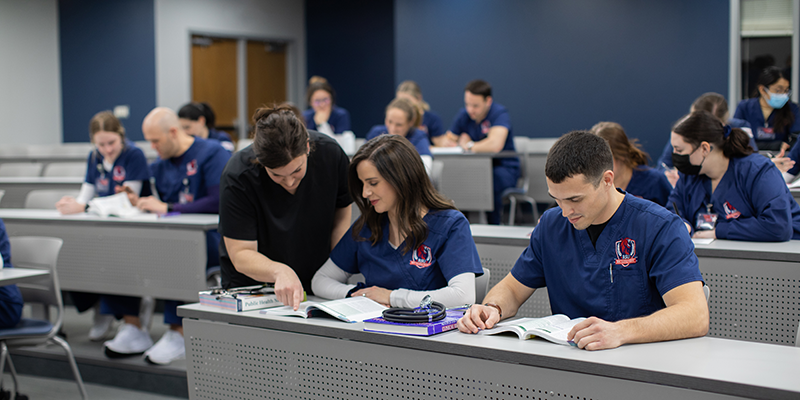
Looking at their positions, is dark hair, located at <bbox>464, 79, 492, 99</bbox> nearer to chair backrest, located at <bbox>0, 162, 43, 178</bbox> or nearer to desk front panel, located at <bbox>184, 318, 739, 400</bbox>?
desk front panel, located at <bbox>184, 318, 739, 400</bbox>

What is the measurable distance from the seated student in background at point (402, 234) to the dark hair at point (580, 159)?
549 millimetres

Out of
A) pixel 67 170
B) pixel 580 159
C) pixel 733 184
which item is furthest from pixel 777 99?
pixel 67 170

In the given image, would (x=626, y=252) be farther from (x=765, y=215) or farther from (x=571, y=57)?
(x=571, y=57)

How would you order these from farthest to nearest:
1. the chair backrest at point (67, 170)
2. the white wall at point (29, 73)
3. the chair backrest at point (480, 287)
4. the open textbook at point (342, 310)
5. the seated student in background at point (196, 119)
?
the white wall at point (29, 73)
the chair backrest at point (67, 170)
the seated student in background at point (196, 119)
the chair backrest at point (480, 287)
the open textbook at point (342, 310)

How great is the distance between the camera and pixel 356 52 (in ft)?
36.0

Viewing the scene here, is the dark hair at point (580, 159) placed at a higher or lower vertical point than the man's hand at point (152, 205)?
higher

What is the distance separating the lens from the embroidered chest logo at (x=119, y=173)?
4090 mm

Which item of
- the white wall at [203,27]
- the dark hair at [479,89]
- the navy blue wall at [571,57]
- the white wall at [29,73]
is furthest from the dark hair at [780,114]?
the white wall at [29,73]

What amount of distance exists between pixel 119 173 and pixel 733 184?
3.37 meters

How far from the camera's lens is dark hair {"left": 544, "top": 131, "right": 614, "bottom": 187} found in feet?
5.39

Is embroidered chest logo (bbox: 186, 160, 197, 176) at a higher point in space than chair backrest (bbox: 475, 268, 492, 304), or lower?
higher

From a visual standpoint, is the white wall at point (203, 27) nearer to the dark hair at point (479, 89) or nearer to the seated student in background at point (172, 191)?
the dark hair at point (479, 89)

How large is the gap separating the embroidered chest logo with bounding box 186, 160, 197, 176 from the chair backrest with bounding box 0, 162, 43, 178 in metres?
3.82

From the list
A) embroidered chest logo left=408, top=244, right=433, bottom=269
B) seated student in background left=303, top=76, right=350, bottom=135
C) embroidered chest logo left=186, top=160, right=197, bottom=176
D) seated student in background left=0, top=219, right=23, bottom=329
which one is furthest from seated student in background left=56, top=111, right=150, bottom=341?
embroidered chest logo left=408, top=244, right=433, bottom=269
